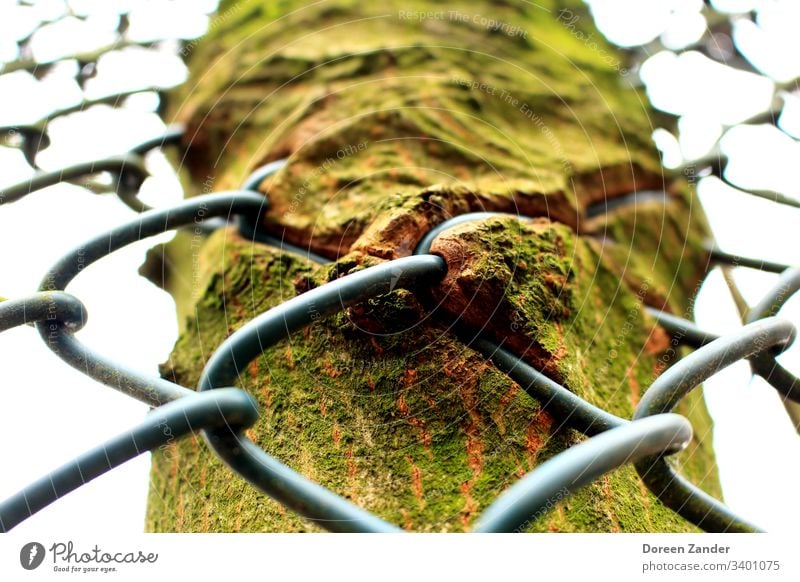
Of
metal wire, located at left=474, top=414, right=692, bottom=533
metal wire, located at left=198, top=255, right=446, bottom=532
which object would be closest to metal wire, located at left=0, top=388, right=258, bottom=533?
metal wire, located at left=198, top=255, right=446, bottom=532

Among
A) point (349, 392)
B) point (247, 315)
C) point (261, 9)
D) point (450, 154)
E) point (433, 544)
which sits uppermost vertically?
point (261, 9)

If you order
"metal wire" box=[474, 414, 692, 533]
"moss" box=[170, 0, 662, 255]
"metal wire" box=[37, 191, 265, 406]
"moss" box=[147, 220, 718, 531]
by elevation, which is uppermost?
"moss" box=[170, 0, 662, 255]

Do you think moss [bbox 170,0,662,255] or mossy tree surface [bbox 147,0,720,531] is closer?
mossy tree surface [bbox 147,0,720,531]

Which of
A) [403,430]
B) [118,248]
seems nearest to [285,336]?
[403,430]

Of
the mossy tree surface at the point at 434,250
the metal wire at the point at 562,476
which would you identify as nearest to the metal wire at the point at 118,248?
the mossy tree surface at the point at 434,250

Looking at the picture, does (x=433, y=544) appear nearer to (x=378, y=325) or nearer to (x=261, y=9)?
(x=378, y=325)

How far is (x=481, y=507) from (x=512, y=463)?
1.3 inches

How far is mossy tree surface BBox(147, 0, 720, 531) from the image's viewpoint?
16.2 inches

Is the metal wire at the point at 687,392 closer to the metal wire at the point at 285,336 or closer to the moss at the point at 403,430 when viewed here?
the moss at the point at 403,430

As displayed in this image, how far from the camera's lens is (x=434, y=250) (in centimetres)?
43

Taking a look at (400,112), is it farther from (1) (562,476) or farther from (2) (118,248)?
(1) (562,476)

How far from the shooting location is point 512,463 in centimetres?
40

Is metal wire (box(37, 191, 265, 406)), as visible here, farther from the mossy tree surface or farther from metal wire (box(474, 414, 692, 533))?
metal wire (box(474, 414, 692, 533))

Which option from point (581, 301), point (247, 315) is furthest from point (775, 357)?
point (247, 315)
